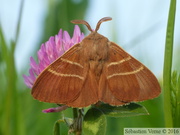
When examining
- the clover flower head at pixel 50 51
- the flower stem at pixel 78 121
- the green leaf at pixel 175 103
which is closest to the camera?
the green leaf at pixel 175 103

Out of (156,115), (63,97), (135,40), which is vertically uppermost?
(135,40)

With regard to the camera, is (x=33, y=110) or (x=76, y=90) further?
(x=33, y=110)

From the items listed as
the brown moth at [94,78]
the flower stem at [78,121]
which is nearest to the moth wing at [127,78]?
the brown moth at [94,78]

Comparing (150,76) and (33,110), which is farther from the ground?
(150,76)

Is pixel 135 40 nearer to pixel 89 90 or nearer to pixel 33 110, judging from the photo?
pixel 89 90

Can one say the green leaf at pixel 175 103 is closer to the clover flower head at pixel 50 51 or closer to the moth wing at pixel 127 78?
the moth wing at pixel 127 78

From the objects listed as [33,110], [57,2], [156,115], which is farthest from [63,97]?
[57,2]
